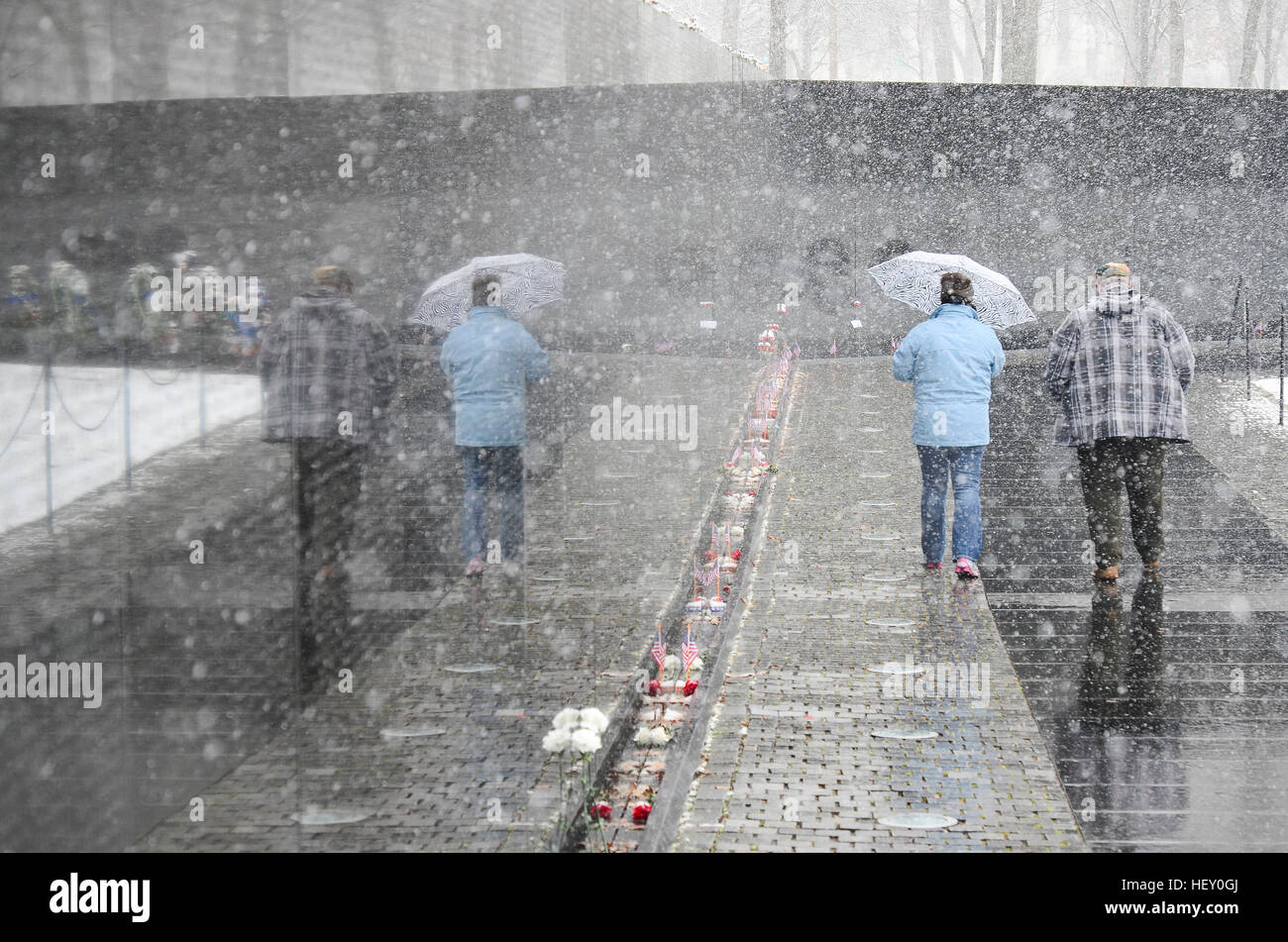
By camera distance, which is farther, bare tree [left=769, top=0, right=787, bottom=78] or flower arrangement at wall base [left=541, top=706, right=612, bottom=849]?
bare tree [left=769, top=0, right=787, bottom=78]

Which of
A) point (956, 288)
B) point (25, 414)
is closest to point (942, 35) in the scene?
point (25, 414)

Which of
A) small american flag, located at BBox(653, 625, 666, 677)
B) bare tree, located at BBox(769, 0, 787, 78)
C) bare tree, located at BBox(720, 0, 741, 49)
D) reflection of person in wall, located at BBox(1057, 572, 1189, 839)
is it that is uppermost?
bare tree, located at BBox(720, 0, 741, 49)

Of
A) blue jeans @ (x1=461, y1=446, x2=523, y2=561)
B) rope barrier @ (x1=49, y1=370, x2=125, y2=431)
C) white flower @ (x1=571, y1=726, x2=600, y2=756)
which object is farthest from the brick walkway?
rope barrier @ (x1=49, y1=370, x2=125, y2=431)

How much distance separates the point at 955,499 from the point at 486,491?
273cm

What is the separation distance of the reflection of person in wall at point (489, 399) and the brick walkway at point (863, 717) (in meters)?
1.61

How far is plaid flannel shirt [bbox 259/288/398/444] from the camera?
296 inches

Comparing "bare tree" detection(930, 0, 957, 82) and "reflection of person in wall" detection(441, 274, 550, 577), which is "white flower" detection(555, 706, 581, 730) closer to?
"reflection of person in wall" detection(441, 274, 550, 577)

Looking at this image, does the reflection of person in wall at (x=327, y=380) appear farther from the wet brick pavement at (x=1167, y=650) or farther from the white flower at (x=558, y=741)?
the wet brick pavement at (x=1167, y=650)

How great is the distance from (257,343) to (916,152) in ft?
32.3

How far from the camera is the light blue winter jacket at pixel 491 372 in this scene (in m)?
7.96

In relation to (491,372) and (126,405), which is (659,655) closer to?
(491,372)

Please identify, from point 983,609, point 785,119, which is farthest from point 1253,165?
point 983,609

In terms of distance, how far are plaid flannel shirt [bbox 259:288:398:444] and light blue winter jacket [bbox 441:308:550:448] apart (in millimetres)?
533

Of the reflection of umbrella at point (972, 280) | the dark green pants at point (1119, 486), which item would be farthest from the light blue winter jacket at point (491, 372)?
the dark green pants at point (1119, 486)
